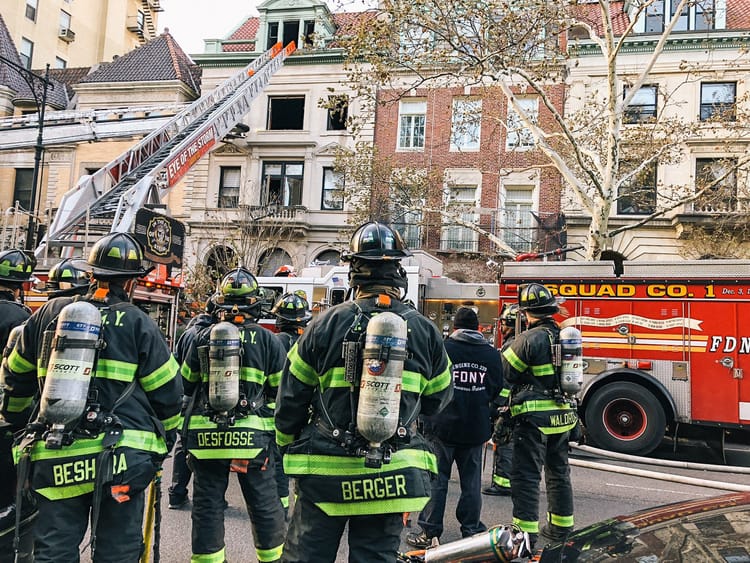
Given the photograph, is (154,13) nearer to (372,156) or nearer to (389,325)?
(372,156)

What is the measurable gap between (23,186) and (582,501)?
29.4 m

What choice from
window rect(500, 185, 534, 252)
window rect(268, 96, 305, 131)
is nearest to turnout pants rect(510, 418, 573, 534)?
window rect(500, 185, 534, 252)

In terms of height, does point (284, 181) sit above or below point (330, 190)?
above

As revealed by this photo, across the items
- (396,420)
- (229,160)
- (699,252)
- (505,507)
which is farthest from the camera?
(229,160)

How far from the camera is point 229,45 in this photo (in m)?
A: 26.8

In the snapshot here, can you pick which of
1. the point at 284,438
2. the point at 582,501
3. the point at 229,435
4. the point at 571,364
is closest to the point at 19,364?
the point at 229,435

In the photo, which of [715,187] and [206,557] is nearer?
[206,557]

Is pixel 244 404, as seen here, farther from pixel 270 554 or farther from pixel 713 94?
pixel 713 94

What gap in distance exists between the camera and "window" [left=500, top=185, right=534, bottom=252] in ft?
72.4

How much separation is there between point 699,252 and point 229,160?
18682 millimetres

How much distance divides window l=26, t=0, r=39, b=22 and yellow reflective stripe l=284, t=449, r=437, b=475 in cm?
3912

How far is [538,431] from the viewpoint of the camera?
4.63m

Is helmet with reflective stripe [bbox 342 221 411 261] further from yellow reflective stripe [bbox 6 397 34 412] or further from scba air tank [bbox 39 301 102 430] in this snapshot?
yellow reflective stripe [bbox 6 397 34 412]

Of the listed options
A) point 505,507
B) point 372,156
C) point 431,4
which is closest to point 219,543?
point 505,507
